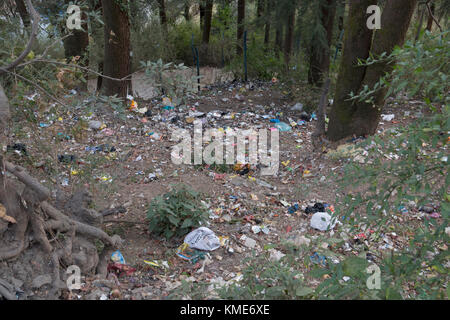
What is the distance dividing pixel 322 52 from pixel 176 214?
4.82 metres

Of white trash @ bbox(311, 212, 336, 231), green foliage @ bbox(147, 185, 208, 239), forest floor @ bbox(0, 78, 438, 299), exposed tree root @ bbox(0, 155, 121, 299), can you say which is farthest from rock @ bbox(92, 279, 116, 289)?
white trash @ bbox(311, 212, 336, 231)

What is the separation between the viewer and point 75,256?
248 cm

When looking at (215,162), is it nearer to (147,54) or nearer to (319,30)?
(319,30)

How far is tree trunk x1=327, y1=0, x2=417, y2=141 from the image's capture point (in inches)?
172

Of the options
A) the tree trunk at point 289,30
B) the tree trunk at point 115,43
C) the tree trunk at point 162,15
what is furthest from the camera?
the tree trunk at point 162,15

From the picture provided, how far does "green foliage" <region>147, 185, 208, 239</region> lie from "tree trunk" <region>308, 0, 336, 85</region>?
13.9 feet

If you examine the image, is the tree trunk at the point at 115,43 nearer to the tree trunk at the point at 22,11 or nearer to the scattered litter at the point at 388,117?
the tree trunk at the point at 22,11

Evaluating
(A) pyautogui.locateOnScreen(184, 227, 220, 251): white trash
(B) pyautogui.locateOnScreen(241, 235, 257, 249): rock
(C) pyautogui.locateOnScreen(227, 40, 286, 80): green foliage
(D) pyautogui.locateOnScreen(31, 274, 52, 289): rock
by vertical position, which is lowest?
(B) pyautogui.locateOnScreen(241, 235, 257, 249): rock

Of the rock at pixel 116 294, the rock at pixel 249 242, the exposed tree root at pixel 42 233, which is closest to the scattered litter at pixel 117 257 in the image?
the exposed tree root at pixel 42 233

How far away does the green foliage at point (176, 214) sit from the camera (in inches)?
120

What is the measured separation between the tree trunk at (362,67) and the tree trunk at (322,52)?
1.74m

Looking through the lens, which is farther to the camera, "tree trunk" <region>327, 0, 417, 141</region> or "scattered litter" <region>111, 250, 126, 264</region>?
"tree trunk" <region>327, 0, 417, 141</region>

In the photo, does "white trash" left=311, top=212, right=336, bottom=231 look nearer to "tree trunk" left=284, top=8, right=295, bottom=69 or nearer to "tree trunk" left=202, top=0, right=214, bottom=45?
"tree trunk" left=284, top=8, right=295, bottom=69

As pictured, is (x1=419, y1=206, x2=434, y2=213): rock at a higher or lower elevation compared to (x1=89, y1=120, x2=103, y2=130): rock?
lower
